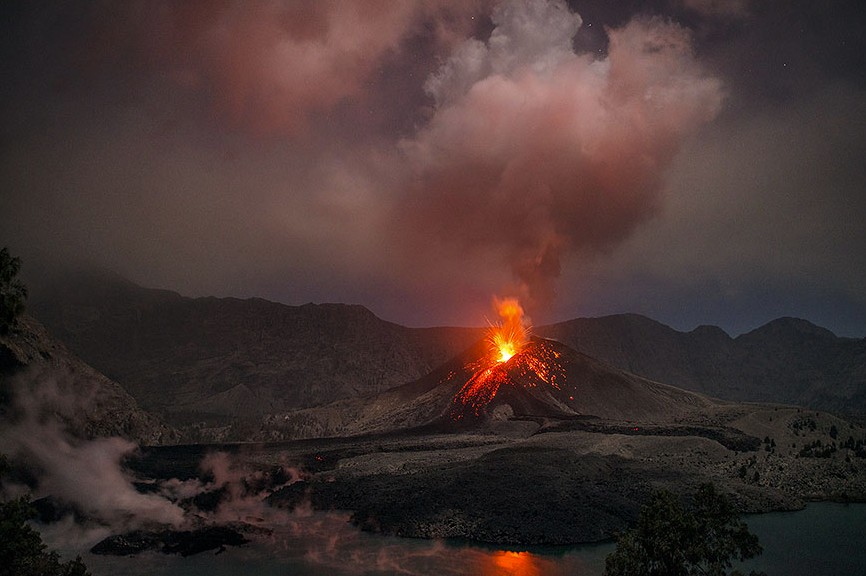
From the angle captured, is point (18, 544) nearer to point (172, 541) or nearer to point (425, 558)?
point (172, 541)

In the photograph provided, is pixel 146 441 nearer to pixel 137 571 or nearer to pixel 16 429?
pixel 16 429

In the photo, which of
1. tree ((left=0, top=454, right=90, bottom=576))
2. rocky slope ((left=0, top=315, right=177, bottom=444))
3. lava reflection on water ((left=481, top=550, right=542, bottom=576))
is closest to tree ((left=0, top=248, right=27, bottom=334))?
tree ((left=0, top=454, right=90, bottom=576))

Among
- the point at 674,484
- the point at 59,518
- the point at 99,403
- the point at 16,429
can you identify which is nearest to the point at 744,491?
the point at 674,484

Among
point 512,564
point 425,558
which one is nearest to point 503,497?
point 512,564

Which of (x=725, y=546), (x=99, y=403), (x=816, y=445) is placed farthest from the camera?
(x=99, y=403)

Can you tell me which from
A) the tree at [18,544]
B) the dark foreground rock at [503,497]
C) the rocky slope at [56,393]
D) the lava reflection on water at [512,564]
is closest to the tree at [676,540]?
the lava reflection on water at [512,564]

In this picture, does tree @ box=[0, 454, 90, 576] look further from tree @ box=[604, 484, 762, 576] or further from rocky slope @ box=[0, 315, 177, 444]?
rocky slope @ box=[0, 315, 177, 444]
